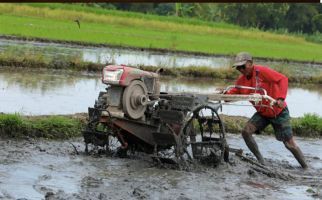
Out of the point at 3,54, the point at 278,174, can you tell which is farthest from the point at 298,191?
the point at 3,54

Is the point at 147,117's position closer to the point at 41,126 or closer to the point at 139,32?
the point at 41,126

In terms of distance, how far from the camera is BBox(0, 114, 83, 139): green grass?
31.1ft

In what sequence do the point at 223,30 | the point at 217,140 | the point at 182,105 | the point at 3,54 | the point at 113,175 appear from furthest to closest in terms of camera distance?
the point at 223,30 < the point at 3,54 < the point at 217,140 < the point at 182,105 < the point at 113,175

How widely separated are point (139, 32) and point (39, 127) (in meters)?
29.2

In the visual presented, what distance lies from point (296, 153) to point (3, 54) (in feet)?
34.6

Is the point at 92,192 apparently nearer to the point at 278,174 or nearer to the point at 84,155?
the point at 84,155

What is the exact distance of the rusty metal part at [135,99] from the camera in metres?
8.38

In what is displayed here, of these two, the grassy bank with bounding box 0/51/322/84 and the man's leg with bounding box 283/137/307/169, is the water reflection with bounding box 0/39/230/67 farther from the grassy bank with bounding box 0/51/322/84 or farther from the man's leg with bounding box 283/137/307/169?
the man's leg with bounding box 283/137/307/169

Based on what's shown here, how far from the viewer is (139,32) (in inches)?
1521

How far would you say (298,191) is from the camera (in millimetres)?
8219

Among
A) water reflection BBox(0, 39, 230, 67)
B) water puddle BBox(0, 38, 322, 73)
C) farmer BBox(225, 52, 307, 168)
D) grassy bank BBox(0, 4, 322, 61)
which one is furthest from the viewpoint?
grassy bank BBox(0, 4, 322, 61)

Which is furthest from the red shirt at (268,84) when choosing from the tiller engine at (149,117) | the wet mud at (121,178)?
the wet mud at (121,178)

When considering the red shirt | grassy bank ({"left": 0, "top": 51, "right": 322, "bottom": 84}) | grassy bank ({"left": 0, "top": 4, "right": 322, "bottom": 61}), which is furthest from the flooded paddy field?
grassy bank ({"left": 0, "top": 4, "right": 322, "bottom": 61})

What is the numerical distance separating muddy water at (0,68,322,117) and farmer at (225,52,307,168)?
0.69m
